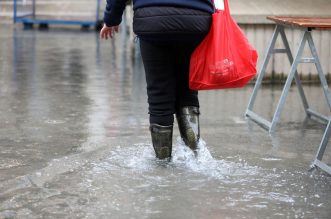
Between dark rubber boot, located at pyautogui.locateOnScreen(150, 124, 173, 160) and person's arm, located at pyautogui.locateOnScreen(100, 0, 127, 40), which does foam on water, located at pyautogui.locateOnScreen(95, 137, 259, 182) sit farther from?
person's arm, located at pyautogui.locateOnScreen(100, 0, 127, 40)

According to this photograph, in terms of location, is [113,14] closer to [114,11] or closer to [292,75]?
[114,11]

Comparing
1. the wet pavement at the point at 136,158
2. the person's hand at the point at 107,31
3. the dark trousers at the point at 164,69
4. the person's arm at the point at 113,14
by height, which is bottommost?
the wet pavement at the point at 136,158

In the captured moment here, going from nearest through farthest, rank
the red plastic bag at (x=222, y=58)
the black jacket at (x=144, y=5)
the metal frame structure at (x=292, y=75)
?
the black jacket at (x=144, y=5) → the red plastic bag at (x=222, y=58) → the metal frame structure at (x=292, y=75)

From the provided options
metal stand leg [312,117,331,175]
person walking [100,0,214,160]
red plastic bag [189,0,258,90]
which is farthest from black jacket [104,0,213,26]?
metal stand leg [312,117,331,175]

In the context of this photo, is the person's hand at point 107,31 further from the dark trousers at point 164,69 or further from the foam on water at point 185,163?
the foam on water at point 185,163

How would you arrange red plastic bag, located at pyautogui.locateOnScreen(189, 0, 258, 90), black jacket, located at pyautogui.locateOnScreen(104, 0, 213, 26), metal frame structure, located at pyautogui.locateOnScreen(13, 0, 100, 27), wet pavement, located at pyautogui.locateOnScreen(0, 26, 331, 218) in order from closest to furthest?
1. wet pavement, located at pyautogui.locateOnScreen(0, 26, 331, 218)
2. black jacket, located at pyautogui.locateOnScreen(104, 0, 213, 26)
3. red plastic bag, located at pyautogui.locateOnScreen(189, 0, 258, 90)
4. metal frame structure, located at pyautogui.locateOnScreen(13, 0, 100, 27)

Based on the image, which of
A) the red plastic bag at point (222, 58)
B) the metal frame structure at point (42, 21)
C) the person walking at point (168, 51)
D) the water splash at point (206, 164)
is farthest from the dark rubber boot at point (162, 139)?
the metal frame structure at point (42, 21)

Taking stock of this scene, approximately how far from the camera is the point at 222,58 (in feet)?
17.5

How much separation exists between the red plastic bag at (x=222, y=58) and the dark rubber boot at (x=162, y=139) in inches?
14.6

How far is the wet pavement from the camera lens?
4.73 meters

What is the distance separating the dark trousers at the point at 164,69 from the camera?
5426mm

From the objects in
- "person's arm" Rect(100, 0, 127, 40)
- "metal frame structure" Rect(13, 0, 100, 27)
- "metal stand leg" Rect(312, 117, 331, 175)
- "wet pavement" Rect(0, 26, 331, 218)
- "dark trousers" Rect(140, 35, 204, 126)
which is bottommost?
"metal frame structure" Rect(13, 0, 100, 27)

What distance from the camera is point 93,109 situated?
804cm

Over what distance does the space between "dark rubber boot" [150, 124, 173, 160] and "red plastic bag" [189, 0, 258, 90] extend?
0.37 meters
